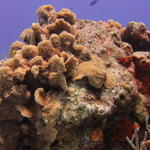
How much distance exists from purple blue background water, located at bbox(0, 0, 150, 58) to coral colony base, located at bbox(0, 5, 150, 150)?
326 ft

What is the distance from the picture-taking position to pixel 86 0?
139 metres

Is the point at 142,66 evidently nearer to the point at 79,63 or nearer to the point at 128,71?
the point at 128,71

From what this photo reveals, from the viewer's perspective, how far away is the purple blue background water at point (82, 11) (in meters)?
108

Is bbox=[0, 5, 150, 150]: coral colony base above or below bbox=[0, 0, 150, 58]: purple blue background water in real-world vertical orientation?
below

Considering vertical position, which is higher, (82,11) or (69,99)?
(82,11)

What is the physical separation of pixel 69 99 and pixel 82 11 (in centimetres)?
14501

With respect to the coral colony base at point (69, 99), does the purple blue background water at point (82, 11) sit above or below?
above

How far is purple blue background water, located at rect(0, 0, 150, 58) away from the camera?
108 metres

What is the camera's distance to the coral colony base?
296cm

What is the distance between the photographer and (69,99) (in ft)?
9.82

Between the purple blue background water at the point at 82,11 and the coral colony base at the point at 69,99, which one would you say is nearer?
the coral colony base at the point at 69,99

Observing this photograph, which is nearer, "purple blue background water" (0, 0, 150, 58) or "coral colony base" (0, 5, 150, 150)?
"coral colony base" (0, 5, 150, 150)

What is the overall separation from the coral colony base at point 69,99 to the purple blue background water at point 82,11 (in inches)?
3908

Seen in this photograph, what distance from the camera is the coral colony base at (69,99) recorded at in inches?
117
